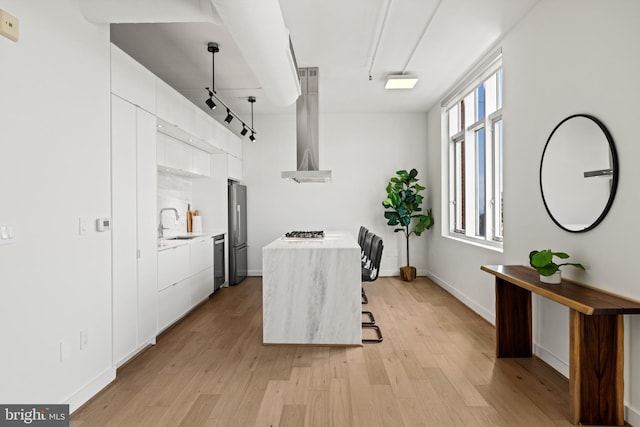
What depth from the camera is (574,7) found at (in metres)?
2.55

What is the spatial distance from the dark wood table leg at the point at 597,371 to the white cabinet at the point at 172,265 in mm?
3284

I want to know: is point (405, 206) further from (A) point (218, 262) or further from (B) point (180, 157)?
(B) point (180, 157)

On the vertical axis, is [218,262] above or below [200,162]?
below

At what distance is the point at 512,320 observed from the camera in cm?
303

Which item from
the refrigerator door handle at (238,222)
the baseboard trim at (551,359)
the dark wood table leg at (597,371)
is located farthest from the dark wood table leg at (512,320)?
the refrigerator door handle at (238,222)

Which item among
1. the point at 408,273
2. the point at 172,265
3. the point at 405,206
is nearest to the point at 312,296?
the point at 172,265

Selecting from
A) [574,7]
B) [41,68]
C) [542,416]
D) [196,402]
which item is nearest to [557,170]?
[574,7]

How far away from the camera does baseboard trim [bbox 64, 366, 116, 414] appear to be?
2283mm

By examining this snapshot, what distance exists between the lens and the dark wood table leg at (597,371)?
6.85 ft

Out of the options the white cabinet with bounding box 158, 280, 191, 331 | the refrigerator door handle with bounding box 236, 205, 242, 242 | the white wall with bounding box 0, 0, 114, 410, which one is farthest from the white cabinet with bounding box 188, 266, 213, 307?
the white wall with bounding box 0, 0, 114, 410

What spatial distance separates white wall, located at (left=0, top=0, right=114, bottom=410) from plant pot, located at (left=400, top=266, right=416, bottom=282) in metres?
4.50

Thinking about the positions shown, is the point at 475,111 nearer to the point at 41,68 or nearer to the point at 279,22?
the point at 279,22

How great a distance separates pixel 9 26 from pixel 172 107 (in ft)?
6.43

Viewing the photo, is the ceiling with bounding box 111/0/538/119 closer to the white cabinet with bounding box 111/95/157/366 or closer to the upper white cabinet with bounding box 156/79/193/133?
the upper white cabinet with bounding box 156/79/193/133
